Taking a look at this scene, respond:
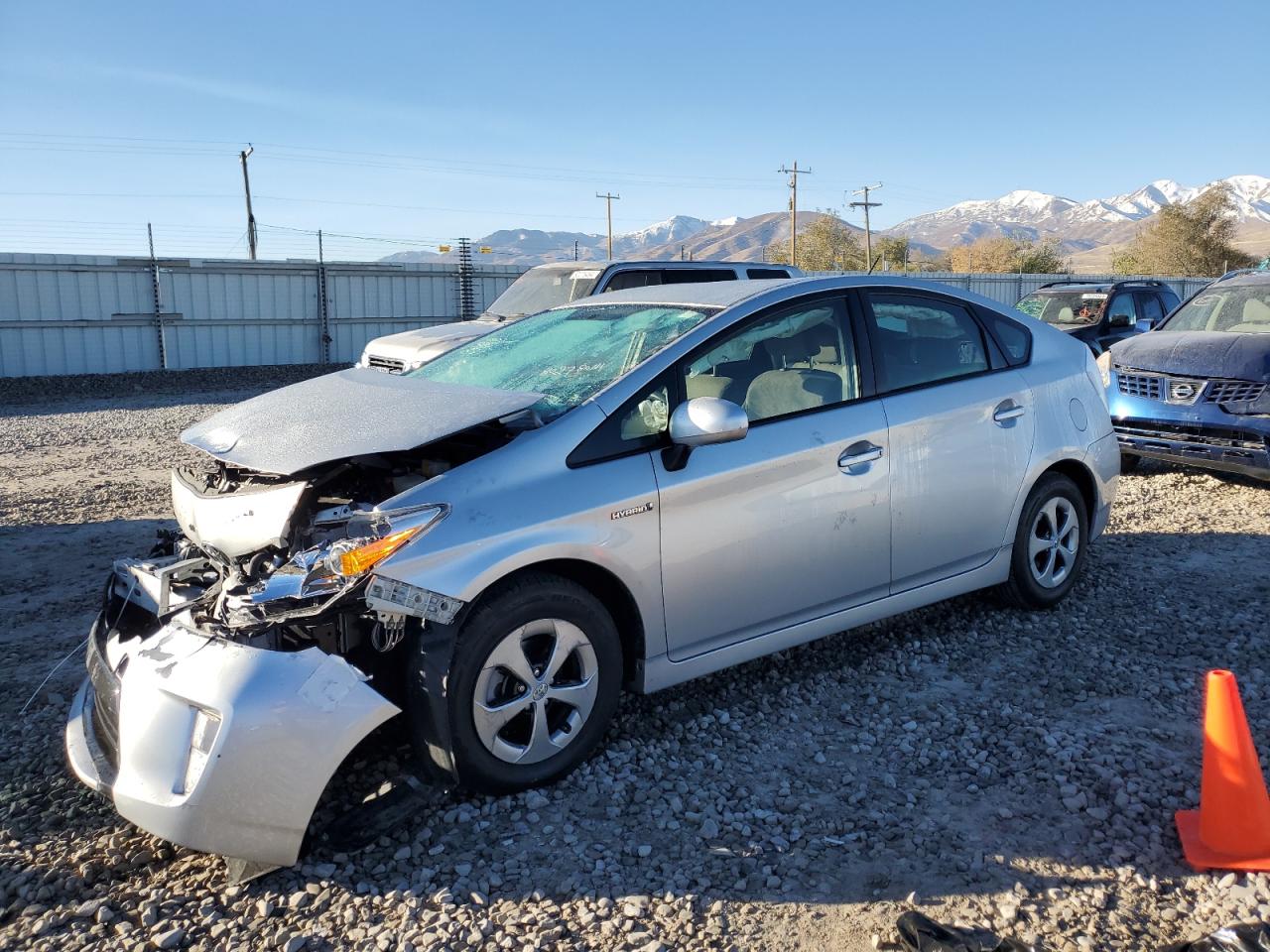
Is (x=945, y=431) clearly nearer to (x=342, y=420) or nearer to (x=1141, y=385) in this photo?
(x=342, y=420)

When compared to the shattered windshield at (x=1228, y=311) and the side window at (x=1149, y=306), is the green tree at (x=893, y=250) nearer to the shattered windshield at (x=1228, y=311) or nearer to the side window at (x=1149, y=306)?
the side window at (x=1149, y=306)

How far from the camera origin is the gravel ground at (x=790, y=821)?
9.40 feet

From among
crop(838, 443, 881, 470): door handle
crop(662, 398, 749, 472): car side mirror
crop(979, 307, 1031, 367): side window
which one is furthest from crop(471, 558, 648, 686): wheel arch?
crop(979, 307, 1031, 367): side window

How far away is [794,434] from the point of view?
4.11 m

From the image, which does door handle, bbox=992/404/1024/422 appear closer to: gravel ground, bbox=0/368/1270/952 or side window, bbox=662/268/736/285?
gravel ground, bbox=0/368/1270/952

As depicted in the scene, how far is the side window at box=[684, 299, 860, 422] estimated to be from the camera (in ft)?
13.4

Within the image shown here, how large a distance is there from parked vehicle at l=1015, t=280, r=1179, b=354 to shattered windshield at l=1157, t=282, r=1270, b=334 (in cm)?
342

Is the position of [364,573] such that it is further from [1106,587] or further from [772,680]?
[1106,587]

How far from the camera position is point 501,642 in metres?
3.32

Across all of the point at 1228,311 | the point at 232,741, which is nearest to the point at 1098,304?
the point at 1228,311

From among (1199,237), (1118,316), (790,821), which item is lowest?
(790,821)

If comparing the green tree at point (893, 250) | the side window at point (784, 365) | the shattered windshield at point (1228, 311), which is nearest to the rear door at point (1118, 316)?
the shattered windshield at point (1228, 311)

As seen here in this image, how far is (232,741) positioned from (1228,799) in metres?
2.95

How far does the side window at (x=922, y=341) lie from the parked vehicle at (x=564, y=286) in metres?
6.07
